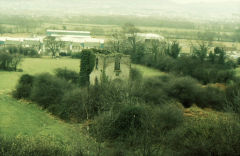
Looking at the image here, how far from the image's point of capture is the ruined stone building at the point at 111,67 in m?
23.0

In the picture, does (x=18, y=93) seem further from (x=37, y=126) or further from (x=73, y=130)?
(x=73, y=130)

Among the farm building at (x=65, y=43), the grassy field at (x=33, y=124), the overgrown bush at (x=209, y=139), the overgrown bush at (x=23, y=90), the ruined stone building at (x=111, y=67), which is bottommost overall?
the grassy field at (x=33, y=124)

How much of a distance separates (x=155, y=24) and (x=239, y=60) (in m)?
47.8

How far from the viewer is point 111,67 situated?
910 inches

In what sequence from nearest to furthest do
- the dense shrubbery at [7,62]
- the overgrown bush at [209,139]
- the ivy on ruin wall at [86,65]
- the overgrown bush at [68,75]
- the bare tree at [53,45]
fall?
the overgrown bush at [209,139]
the ivy on ruin wall at [86,65]
the overgrown bush at [68,75]
the dense shrubbery at [7,62]
the bare tree at [53,45]

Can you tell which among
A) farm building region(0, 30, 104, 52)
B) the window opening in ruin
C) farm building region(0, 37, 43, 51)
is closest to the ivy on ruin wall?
the window opening in ruin

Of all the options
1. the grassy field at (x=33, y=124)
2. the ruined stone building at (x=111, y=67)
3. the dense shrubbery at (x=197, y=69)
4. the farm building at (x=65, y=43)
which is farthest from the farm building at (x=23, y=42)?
the ruined stone building at (x=111, y=67)

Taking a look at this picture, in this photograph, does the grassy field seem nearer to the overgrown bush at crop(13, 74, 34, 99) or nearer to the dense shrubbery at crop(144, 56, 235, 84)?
the overgrown bush at crop(13, 74, 34, 99)

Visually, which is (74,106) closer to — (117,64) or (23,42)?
(117,64)

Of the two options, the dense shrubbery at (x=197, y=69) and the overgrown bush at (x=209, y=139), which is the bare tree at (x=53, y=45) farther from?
the overgrown bush at (x=209, y=139)

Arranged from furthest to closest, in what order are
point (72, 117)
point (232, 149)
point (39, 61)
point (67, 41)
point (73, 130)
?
point (67, 41)
point (39, 61)
point (72, 117)
point (73, 130)
point (232, 149)

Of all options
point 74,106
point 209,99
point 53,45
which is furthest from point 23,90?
point 53,45

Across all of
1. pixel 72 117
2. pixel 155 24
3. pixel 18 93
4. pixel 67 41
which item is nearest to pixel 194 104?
pixel 72 117

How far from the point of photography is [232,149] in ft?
35.3
